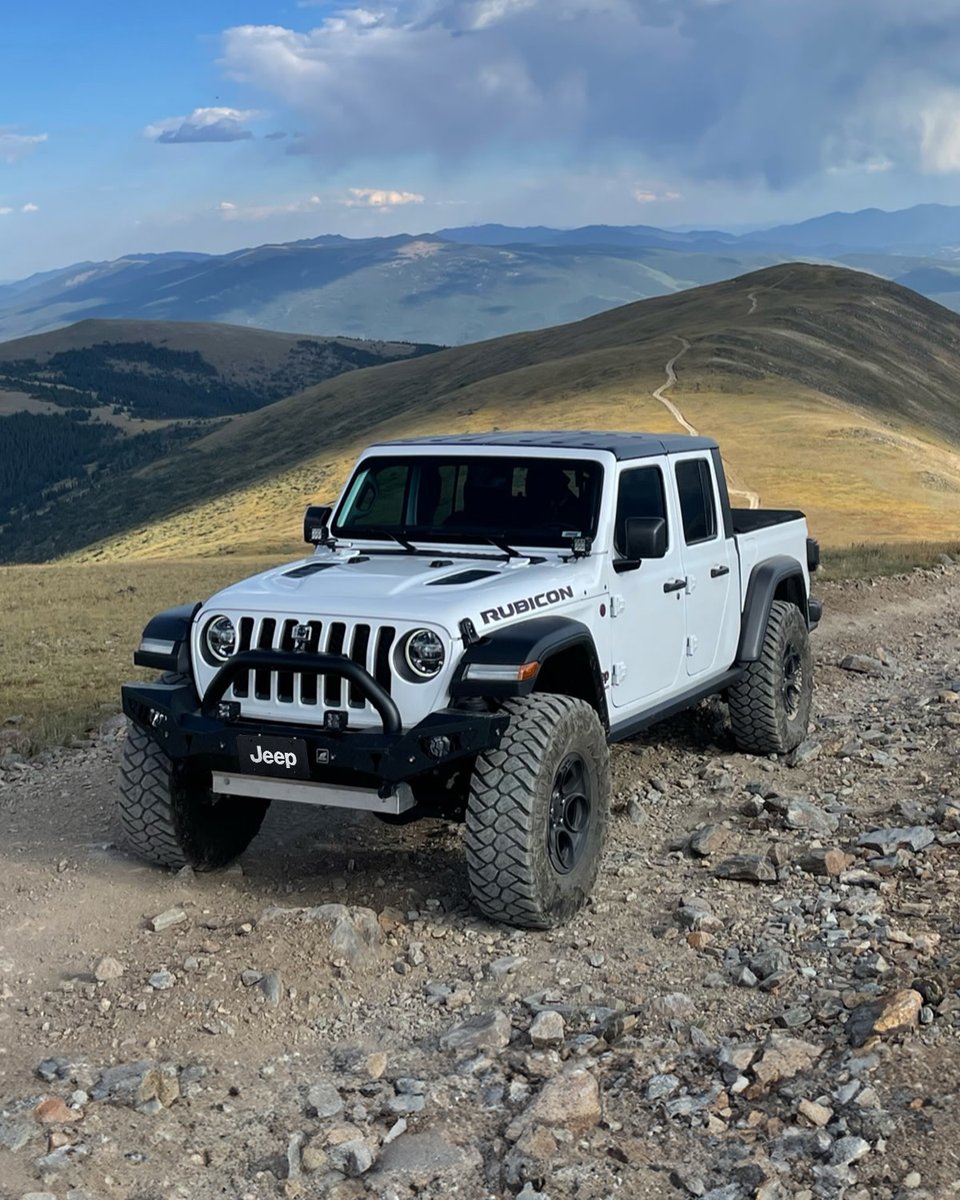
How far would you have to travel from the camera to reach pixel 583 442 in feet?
26.3

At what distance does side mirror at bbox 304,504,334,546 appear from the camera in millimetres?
8172

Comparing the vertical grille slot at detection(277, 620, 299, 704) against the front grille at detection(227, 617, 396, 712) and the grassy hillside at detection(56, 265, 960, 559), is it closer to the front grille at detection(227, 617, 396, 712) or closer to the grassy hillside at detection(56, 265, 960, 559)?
the front grille at detection(227, 617, 396, 712)

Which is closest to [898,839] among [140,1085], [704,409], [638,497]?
[638,497]

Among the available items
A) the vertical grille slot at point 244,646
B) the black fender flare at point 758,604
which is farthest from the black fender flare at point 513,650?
the black fender flare at point 758,604

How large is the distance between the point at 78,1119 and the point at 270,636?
2.51 meters

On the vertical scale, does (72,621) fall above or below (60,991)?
below

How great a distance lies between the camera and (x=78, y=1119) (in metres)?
4.84

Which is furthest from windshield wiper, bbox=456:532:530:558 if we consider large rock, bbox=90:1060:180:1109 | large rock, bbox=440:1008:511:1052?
large rock, bbox=90:1060:180:1109

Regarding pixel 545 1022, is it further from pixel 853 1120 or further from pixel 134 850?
pixel 134 850

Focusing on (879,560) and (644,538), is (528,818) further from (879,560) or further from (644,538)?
(879,560)

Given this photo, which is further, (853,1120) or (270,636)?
(270,636)

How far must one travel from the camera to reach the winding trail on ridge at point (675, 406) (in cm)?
4937

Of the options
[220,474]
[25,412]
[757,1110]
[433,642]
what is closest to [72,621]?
[433,642]

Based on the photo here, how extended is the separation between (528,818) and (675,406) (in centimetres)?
6996
